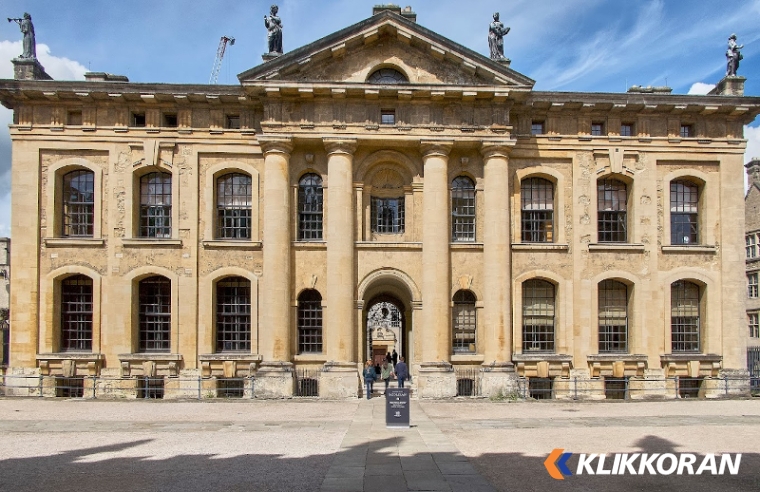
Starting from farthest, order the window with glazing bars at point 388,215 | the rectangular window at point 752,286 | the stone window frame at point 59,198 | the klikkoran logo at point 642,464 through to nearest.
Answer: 1. the rectangular window at point 752,286
2. the window with glazing bars at point 388,215
3. the stone window frame at point 59,198
4. the klikkoran logo at point 642,464

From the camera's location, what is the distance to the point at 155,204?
27.0 meters

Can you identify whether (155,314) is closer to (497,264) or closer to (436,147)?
(436,147)

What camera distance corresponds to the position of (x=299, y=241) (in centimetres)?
2617

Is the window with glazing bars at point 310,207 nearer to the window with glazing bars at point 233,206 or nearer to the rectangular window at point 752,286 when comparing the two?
the window with glazing bars at point 233,206

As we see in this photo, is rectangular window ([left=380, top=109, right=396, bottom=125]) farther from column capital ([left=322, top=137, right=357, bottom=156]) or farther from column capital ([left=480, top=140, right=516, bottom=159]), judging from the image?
column capital ([left=480, top=140, right=516, bottom=159])

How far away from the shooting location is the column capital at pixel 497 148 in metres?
26.0

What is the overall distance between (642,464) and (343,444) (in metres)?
6.41

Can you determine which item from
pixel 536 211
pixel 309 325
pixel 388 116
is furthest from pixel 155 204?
pixel 536 211

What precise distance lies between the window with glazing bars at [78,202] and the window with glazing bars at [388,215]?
11.8 metres

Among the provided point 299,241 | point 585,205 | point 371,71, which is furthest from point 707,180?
point 299,241

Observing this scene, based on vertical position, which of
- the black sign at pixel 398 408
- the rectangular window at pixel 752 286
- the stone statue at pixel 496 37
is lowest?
Answer: the black sign at pixel 398 408

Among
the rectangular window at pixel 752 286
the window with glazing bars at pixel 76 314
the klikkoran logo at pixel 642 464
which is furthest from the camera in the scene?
the rectangular window at pixel 752 286

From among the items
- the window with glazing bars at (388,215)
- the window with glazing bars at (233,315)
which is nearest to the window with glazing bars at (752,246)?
the window with glazing bars at (388,215)

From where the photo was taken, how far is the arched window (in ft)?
86.0
